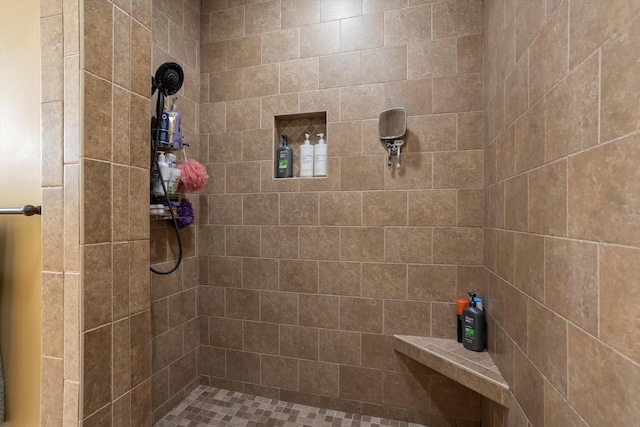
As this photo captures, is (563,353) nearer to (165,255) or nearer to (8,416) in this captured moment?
(8,416)

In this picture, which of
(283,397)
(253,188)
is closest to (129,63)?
(253,188)

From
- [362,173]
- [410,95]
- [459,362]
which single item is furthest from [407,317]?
[410,95]

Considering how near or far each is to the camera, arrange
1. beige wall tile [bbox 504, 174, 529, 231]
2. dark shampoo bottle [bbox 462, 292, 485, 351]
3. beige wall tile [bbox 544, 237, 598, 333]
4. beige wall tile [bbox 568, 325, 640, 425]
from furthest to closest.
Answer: dark shampoo bottle [bbox 462, 292, 485, 351] → beige wall tile [bbox 504, 174, 529, 231] → beige wall tile [bbox 544, 237, 598, 333] → beige wall tile [bbox 568, 325, 640, 425]

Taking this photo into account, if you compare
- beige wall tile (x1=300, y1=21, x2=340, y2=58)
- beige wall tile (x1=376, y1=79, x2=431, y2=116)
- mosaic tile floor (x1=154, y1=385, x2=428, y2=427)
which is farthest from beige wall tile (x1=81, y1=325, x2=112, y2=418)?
beige wall tile (x1=300, y1=21, x2=340, y2=58)

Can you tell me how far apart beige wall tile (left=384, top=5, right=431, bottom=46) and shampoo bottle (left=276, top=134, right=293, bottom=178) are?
2.91 feet

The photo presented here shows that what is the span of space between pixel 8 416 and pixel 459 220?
2.02 meters

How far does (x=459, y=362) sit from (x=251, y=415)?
1.27 metres

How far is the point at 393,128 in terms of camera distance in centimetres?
166

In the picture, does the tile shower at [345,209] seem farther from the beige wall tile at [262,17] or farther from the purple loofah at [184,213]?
the purple loofah at [184,213]

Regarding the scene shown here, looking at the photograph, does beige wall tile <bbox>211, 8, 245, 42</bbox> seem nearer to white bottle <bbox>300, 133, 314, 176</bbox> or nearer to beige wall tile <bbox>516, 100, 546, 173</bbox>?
white bottle <bbox>300, 133, 314, 176</bbox>

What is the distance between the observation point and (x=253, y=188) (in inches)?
76.6

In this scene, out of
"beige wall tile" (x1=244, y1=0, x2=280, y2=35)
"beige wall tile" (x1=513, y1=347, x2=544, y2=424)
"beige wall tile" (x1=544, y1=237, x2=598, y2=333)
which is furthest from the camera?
"beige wall tile" (x1=244, y1=0, x2=280, y2=35)

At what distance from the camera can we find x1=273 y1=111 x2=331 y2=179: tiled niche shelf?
1928 mm

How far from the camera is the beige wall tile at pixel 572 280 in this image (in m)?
0.65
